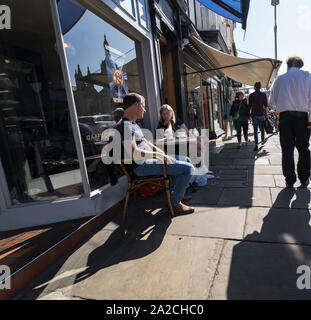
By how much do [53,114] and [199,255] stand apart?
249 centimetres

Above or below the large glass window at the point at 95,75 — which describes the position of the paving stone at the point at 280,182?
below

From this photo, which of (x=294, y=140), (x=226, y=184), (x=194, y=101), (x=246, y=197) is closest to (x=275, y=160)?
(x=294, y=140)

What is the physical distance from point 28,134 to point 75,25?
1608mm

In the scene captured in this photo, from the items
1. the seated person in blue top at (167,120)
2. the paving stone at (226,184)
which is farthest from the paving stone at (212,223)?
the seated person in blue top at (167,120)

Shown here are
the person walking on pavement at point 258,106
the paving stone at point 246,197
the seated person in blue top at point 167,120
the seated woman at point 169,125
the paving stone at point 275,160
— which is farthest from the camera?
the person walking on pavement at point 258,106

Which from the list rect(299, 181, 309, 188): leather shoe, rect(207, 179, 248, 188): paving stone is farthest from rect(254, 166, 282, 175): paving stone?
rect(299, 181, 309, 188): leather shoe

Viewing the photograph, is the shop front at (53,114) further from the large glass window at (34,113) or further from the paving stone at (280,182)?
the paving stone at (280,182)

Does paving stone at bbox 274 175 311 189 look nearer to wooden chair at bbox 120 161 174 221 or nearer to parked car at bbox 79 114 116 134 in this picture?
wooden chair at bbox 120 161 174 221

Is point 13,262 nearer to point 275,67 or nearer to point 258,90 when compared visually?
point 258,90

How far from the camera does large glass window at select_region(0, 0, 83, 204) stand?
9.73 feet

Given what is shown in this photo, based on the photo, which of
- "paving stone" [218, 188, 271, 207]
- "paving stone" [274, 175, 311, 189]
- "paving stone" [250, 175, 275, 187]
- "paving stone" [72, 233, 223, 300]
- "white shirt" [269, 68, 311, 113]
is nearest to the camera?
"paving stone" [72, 233, 223, 300]

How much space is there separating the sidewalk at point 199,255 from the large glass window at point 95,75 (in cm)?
97

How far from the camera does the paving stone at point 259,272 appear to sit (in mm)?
1634

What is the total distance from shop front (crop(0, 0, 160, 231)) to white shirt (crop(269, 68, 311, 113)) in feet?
8.54
